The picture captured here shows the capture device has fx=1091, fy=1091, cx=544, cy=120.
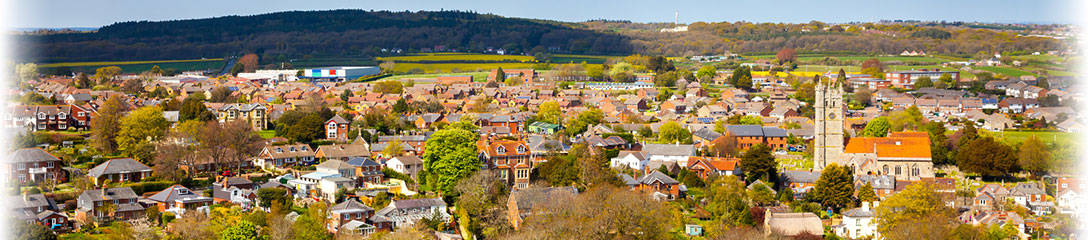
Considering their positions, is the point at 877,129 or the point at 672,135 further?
the point at 877,129

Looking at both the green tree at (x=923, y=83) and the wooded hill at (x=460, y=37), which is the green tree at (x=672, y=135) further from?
the wooded hill at (x=460, y=37)

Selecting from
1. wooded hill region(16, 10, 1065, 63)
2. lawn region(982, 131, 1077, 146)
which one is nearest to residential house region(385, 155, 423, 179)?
lawn region(982, 131, 1077, 146)

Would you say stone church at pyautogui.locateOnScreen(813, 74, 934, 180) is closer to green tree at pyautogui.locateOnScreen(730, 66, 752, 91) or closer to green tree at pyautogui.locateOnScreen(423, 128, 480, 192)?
green tree at pyautogui.locateOnScreen(423, 128, 480, 192)

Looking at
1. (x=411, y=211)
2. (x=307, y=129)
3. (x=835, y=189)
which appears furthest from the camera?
(x=307, y=129)

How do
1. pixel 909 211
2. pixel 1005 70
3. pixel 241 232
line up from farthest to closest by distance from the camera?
1. pixel 1005 70
2. pixel 909 211
3. pixel 241 232

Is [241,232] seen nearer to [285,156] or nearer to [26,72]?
[285,156]

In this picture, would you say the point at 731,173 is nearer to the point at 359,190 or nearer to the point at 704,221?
the point at 704,221

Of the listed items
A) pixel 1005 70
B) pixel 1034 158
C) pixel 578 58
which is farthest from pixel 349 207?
pixel 578 58
